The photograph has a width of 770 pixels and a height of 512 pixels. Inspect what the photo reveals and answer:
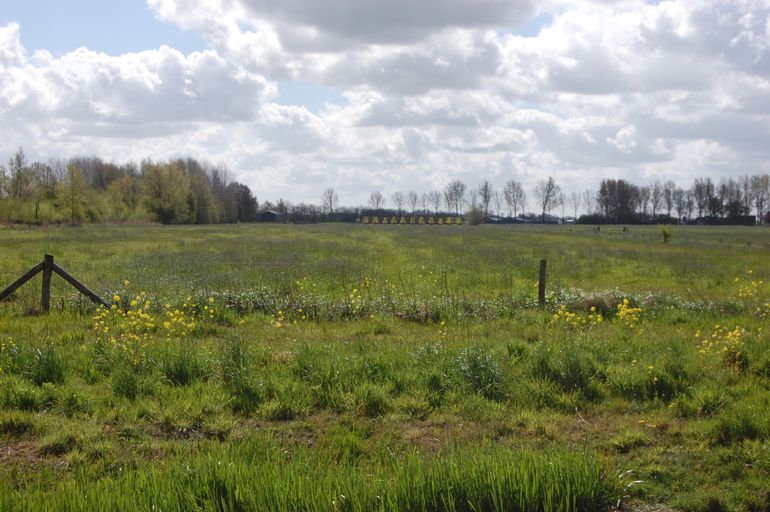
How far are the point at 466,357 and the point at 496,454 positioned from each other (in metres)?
3.59

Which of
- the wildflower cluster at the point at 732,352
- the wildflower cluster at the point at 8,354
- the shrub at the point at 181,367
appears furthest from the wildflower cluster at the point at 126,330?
the wildflower cluster at the point at 732,352

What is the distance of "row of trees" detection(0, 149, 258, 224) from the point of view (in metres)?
87.6

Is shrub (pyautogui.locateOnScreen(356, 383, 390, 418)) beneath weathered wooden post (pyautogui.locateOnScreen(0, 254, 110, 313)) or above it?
beneath

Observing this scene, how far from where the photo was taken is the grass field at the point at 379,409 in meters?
4.65

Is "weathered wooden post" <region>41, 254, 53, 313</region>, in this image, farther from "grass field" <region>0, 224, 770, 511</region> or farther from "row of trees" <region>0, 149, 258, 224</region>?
"row of trees" <region>0, 149, 258, 224</region>

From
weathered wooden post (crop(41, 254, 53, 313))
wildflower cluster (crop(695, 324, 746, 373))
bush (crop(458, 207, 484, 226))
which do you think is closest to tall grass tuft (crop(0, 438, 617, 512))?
wildflower cluster (crop(695, 324, 746, 373))

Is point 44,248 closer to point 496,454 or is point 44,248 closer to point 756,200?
point 496,454

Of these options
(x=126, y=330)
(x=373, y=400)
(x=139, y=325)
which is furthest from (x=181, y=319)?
(x=373, y=400)

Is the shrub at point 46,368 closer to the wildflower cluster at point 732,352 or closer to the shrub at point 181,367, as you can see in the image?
the shrub at point 181,367

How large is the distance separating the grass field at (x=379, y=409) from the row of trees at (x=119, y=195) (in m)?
83.6

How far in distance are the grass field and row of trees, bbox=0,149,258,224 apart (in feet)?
274

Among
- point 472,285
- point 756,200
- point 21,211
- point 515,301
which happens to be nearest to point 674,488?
point 515,301

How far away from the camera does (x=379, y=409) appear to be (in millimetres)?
7465

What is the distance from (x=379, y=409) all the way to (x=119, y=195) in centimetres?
11437
